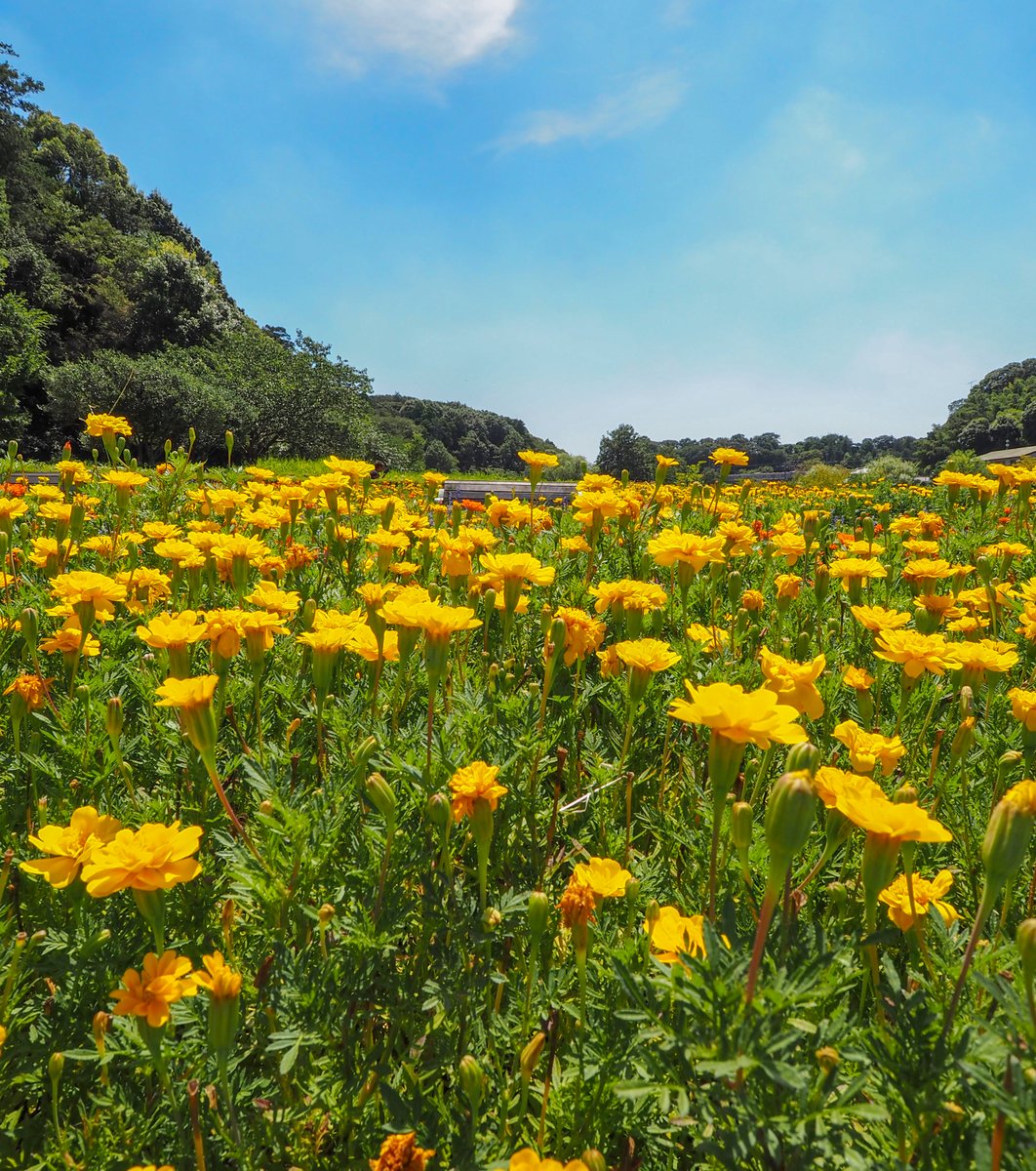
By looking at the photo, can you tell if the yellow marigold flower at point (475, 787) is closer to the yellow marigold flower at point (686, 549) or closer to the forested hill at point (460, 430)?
the yellow marigold flower at point (686, 549)

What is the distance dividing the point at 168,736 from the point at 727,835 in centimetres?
134

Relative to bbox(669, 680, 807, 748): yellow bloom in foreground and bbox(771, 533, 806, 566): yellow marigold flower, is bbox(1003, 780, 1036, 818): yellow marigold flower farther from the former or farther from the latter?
bbox(771, 533, 806, 566): yellow marigold flower

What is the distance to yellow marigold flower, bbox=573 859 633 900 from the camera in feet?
3.56

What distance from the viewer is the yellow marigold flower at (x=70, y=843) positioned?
101 cm

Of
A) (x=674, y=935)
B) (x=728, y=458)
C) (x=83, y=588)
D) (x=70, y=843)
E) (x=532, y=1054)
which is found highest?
(x=728, y=458)

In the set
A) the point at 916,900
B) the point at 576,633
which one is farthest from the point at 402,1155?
the point at 576,633

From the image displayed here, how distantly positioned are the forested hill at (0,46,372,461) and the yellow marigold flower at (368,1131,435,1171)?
63.5 ft

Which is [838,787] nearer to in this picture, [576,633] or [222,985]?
[222,985]

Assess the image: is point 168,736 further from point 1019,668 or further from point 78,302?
point 78,302

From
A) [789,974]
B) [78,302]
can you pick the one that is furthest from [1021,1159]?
[78,302]

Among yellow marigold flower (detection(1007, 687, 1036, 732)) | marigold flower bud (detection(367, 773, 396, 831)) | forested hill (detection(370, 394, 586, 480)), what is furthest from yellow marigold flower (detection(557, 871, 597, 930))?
forested hill (detection(370, 394, 586, 480))

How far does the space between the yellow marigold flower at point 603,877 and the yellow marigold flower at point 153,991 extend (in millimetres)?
587

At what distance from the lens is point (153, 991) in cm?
86

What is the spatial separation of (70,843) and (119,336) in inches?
1627
